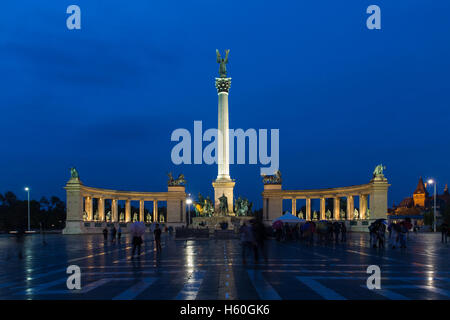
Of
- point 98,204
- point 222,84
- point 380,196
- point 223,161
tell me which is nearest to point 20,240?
point 223,161

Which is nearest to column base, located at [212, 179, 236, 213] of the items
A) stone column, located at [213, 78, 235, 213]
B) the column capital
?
stone column, located at [213, 78, 235, 213]

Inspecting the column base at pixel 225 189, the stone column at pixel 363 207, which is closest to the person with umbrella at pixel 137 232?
the column base at pixel 225 189

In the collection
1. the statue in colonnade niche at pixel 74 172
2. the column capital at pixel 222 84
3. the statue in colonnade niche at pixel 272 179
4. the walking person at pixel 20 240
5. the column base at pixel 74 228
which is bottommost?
the column base at pixel 74 228

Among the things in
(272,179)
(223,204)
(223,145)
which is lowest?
(223,204)

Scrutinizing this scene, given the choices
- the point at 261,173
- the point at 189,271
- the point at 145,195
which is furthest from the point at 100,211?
the point at 189,271

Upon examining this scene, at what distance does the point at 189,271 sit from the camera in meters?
20.1

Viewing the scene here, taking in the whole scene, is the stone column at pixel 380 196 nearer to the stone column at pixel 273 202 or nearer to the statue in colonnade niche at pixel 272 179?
the stone column at pixel 273 202

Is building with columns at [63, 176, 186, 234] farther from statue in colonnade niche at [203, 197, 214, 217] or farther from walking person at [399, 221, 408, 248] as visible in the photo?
walking person at [399, 221, 408, 248]

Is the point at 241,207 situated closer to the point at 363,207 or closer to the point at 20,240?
the point at 363,207

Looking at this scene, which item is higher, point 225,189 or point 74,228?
point 225,189

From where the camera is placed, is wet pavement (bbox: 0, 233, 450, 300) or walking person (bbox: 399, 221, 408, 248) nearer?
wet pavement (bbox: 0, 233, 450, 300)

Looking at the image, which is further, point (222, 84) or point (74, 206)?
point (222, 84)
